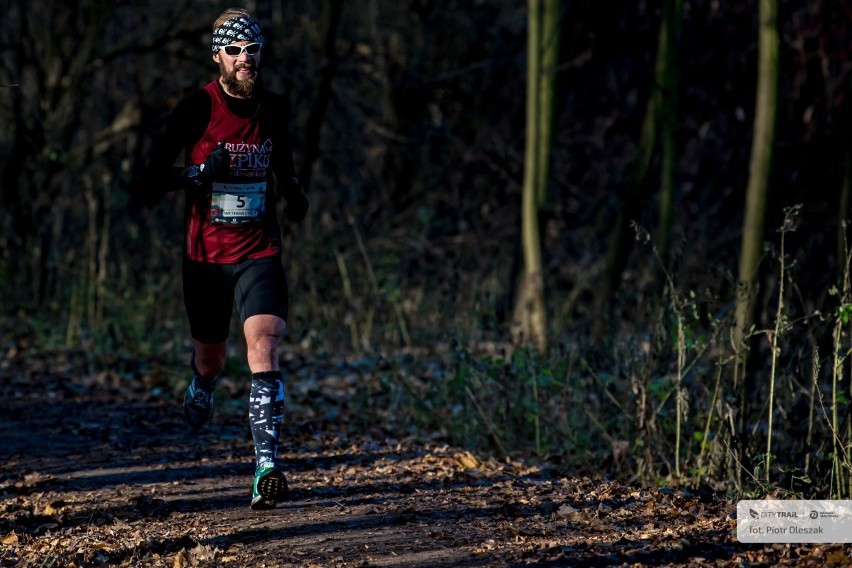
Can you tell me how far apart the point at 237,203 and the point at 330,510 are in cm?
157

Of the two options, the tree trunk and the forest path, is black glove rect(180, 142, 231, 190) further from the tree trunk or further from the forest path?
the tree trunk

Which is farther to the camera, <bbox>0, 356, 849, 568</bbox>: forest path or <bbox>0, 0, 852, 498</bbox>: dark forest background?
<bbox>0, 0, 852, 498</bbox>: dark forest background

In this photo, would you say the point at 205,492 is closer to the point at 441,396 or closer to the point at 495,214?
the point at 441,396

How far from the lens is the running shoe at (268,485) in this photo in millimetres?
6008

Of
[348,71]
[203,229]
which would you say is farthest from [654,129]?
[348,71]

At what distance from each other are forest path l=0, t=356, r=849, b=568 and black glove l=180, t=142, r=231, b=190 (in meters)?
1.60

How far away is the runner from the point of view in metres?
6.12

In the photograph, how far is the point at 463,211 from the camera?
51.7 ft

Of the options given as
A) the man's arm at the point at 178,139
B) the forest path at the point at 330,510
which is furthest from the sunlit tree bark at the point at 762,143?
the man's arm at the point at 178,139

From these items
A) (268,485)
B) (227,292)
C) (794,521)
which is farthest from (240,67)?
(794,521)

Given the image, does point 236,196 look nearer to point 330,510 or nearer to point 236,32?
point 236,32

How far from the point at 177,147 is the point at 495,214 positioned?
10.2 meters

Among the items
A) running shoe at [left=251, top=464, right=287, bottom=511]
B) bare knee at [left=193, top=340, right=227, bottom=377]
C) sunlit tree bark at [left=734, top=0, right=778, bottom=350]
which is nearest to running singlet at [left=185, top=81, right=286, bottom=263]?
bare knee at [left=193, top=340, right=227, bottom=377]

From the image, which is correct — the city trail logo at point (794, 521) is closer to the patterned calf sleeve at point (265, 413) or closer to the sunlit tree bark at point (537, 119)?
the patterned calf sleeve at point (265, 413)
